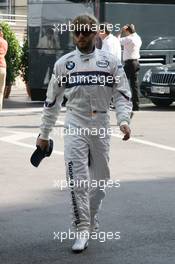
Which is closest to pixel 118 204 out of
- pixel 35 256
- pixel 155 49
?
pixel 35 256

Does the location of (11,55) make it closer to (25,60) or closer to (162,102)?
(25,60)

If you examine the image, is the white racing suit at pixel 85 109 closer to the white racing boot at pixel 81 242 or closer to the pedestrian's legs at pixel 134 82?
the white racing boot at pixel 81 242

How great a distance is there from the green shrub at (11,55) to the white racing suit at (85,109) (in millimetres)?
15261

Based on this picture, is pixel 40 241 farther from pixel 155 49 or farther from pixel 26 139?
pixel 155 49

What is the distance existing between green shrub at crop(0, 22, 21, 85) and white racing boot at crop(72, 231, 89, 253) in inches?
606

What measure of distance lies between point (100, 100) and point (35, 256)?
1.33m

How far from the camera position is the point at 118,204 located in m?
8.09

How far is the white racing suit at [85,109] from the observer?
6238 millimetres

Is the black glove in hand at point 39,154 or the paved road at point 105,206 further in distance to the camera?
the black glove in hand at point 39,154

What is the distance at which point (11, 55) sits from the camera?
21594mm

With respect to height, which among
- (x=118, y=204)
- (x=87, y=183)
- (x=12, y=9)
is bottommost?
(x=12, y=9)

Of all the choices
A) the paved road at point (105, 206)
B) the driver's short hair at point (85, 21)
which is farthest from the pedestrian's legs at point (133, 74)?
the driver's short hair at point (85, 21)

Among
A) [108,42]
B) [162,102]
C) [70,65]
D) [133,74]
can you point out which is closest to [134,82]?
[133,74]

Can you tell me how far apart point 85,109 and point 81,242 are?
1072mm
